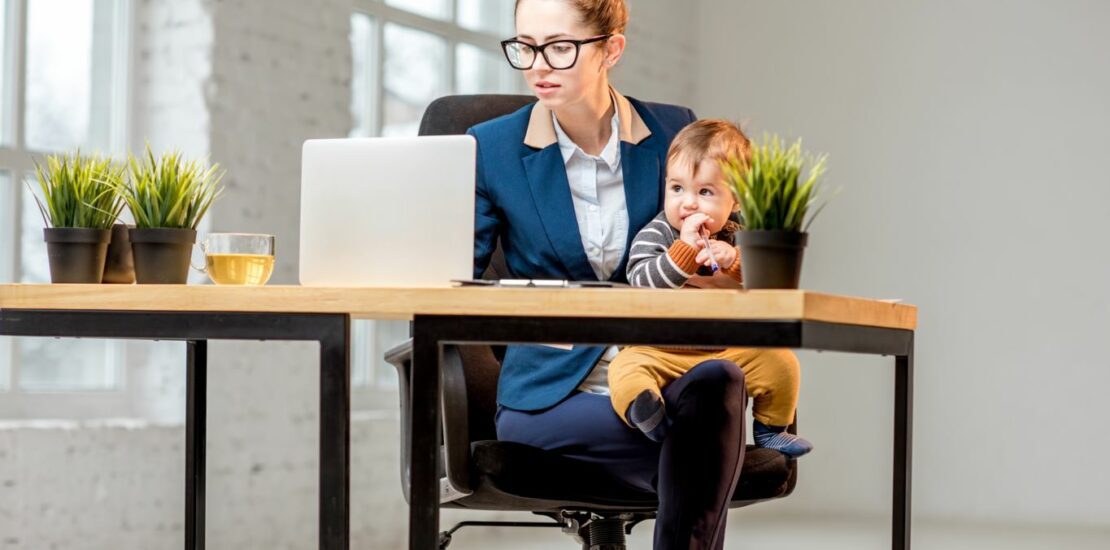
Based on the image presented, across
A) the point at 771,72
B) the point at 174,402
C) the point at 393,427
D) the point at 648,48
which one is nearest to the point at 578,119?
the point at 174,402

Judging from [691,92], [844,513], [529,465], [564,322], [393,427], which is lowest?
[844,513]

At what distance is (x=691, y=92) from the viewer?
6875 millimetres

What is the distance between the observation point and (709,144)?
→ 200cm

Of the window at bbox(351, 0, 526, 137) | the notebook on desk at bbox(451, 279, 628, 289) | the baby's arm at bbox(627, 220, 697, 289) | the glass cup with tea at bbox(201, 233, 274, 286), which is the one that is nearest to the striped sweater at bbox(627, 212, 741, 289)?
the baby's arm at bbox(627, 220, 697, 289)

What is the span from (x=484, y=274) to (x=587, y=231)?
25 centimetres

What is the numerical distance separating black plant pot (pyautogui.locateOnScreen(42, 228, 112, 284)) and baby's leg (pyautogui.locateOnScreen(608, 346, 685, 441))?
0.72 meters

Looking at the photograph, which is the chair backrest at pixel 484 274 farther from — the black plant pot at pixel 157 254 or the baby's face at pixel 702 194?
the black plant pot at pixel 157 254

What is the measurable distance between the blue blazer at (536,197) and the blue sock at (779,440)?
14.3 inches

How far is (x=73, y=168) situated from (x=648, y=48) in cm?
493

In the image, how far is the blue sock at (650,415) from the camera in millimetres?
1856

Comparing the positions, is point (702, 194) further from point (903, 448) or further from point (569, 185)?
point (903, 448)

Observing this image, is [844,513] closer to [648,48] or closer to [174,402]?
[648,48]

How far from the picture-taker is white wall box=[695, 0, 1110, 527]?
6062 mm

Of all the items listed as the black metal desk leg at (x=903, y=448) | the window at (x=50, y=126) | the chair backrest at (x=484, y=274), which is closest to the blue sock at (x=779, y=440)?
the black metal desk leg at (x=903, y=448)
